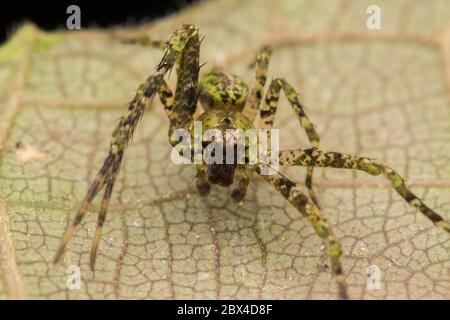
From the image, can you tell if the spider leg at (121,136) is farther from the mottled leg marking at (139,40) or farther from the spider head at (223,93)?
the mottled leg marking at (139,40)

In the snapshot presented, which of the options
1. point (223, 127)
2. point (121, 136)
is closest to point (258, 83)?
point (223, 127)

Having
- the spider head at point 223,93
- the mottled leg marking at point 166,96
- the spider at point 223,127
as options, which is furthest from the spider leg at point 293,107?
the mottled leg marking at point 166,96

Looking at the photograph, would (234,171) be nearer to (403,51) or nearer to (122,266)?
(122,266)

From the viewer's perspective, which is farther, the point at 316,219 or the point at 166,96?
the point at 166,96

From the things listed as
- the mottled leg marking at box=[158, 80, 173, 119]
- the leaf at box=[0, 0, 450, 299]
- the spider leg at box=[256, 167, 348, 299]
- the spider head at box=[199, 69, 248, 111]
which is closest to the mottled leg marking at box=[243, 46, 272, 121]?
the spider head at box=[199, 69, 248, 111]

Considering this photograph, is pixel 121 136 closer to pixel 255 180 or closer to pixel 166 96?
pixel 166 96

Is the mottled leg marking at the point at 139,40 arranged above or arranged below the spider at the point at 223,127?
above

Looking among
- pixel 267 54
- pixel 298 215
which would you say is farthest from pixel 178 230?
pixel 267 54
